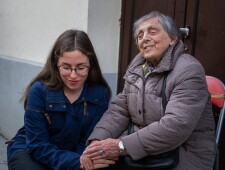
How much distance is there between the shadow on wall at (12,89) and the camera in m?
4.67

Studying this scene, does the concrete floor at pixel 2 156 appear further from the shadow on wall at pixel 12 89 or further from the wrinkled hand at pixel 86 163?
the wrinkled hand at pixel 86 163

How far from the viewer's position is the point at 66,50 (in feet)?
8.05

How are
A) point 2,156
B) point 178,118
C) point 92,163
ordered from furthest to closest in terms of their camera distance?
point 2,156 → point 92,163 → point 178,118

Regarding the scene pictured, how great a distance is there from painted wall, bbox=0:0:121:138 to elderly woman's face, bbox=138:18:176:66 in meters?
1.40

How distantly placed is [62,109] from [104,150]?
48cm

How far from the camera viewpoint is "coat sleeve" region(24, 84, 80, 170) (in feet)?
7.76

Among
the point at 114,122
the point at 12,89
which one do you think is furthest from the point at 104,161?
the point at 12,89

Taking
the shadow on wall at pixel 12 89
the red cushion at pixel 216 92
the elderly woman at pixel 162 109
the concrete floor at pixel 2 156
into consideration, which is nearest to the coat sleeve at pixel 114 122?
the elderly woman at pixel 162 109

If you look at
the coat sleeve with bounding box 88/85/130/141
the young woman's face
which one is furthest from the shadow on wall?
the coat sleeve with bounding box 88/85/130/141

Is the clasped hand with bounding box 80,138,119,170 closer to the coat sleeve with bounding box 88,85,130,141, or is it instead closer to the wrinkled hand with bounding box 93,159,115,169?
the wrinkled hand with bounding box 93,159,115,169

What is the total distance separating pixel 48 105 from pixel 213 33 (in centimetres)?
144

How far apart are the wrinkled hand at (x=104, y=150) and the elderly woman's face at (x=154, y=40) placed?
576 mm

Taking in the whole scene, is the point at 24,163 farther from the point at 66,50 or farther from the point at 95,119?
the point at 66,50

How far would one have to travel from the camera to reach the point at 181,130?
2010mm
